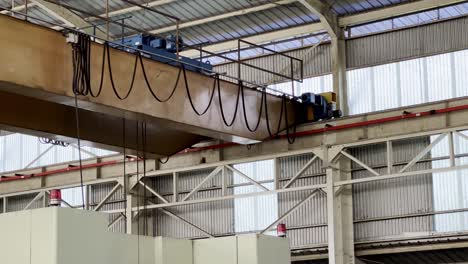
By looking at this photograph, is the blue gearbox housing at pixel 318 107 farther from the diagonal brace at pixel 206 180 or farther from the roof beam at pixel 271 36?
the diagonal brace at pixel 206 180

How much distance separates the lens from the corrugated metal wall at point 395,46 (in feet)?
86.2

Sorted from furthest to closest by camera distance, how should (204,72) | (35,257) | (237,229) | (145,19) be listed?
(145,19) < (237,229) < (204,72) < (35,257)

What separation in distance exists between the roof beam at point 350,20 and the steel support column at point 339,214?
4638 mm

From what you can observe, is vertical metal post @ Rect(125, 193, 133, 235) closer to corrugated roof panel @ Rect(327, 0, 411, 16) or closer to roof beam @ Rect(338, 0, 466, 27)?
roof beam @ Rect(338, 0, 466, 27)

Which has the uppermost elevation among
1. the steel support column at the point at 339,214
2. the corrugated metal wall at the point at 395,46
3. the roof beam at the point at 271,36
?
the roof beam at the point at 271,36

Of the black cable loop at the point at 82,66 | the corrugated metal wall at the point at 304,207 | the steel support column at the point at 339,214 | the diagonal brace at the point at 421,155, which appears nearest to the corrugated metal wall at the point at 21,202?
the corrugated metal wall at the point at 304,207

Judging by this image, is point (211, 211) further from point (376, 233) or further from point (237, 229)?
point (376, 233)

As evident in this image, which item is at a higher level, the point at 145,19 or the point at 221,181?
the point at 145,19

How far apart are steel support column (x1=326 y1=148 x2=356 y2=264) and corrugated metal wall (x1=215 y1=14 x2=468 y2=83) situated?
357cm

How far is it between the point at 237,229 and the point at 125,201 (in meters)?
4.04

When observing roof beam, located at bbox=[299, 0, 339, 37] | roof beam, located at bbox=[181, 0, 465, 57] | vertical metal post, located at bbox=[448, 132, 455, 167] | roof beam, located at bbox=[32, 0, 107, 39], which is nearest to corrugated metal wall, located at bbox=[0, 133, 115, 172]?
roof beam, located at bbox=[32, 0, 107, 39]

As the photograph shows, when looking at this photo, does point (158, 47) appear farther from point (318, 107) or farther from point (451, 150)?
point (451, 150)

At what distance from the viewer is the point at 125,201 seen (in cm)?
2995

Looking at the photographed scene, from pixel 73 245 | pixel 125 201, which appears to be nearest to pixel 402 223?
pixel 125 201
